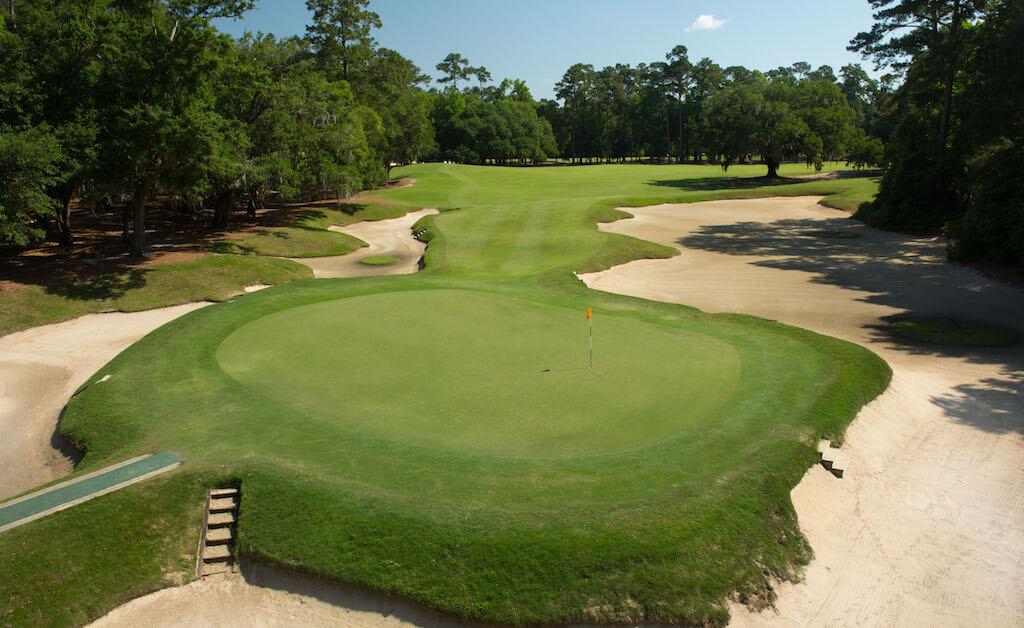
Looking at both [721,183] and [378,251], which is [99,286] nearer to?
[378,251]

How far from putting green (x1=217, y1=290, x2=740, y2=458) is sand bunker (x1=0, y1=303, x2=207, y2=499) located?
3785 millimetres

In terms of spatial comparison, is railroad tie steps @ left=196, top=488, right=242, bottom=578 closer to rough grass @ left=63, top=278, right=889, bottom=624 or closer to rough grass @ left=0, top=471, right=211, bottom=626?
rough grass @ left=0, top=471, right=211, bottom=626

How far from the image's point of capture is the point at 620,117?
361ft

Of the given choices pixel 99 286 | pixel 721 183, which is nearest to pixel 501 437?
pixel 99 286

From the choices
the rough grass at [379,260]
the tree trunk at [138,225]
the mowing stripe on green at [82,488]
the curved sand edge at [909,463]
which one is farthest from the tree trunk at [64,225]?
the curved sand edge at [909,463]

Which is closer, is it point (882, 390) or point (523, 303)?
point (882, 390)

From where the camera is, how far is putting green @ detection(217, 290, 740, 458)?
9.20 m

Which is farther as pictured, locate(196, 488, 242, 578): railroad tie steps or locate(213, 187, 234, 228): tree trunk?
locate(213, 187, 234, 228): tree trunk

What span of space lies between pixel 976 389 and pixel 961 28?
32.0 metres

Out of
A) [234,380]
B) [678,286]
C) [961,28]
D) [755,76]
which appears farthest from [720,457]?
[755,76]

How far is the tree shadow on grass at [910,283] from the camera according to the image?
12.6m

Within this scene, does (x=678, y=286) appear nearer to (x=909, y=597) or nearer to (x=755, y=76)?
(x=909, y=597)

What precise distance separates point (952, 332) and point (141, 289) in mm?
28235

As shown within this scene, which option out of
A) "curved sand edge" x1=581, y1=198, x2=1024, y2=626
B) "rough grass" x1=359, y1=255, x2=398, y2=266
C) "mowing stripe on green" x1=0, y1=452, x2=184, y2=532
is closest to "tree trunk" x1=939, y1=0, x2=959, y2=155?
"curved sand edge" x1=581, y1=198, x2=1024, y2=626
